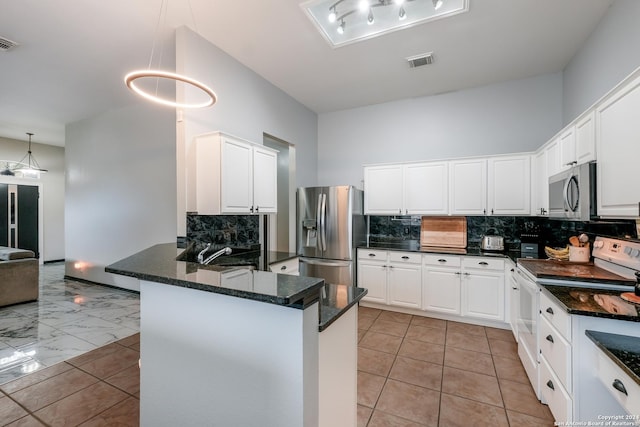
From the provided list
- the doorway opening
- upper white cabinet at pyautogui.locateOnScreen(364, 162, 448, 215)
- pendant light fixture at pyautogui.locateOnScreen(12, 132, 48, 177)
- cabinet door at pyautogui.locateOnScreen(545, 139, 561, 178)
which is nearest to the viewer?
cabinet door at pyautogui.locateOnScreen(545, 139, 561, 178)

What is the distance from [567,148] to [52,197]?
10.1 metres

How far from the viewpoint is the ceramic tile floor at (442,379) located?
193 cm

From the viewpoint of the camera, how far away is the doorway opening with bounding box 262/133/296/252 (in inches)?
174

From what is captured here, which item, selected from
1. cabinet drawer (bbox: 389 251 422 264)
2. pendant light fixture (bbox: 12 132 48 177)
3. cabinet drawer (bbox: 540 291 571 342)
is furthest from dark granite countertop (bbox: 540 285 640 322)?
pendant light fixture (bbox: 12 132 48 177)

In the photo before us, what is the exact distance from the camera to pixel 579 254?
243cm

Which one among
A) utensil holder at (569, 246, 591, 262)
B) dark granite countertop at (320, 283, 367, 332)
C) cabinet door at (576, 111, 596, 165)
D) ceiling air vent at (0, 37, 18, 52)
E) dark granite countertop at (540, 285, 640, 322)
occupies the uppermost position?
ceiling air vent at (0, 37, 18, 52)

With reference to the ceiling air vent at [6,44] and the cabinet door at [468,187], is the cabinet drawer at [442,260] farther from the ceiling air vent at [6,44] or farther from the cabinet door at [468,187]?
the ceiling air vent at [6,44]

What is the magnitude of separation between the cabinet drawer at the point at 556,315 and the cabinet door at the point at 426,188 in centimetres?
195

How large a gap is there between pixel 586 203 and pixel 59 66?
18.1 feet

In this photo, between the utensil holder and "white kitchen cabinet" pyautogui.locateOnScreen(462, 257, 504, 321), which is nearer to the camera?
the utensil holder

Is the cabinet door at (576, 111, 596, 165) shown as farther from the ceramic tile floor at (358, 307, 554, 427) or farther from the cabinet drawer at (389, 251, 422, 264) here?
the cabinet drawer at (389, 251, 422, 264)

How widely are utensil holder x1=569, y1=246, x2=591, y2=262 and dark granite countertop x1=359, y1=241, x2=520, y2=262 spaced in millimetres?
546

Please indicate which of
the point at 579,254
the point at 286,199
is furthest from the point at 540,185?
the point at 286,199

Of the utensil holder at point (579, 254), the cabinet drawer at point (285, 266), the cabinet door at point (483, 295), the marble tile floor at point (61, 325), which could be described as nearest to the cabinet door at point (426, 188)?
the cabinet door at point (483, 295)
